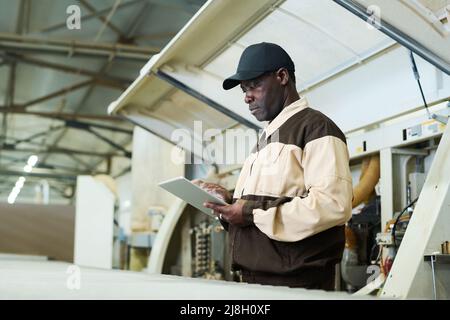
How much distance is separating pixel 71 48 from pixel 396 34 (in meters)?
4.61

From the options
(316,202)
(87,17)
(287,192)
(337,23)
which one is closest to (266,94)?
(287,192)

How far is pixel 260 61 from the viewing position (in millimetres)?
1732

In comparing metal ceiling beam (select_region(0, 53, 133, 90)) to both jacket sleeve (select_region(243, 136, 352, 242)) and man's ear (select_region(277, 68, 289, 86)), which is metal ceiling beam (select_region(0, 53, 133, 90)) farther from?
jacket sleeve (select_region(243, 136, 352, 242))

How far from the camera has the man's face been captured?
69.3 inches

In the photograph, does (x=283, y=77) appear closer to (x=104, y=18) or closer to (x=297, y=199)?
(x=297, y=199)

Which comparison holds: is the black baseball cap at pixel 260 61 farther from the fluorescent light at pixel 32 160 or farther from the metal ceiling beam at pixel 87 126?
the fluorescent light at pixel 32 160

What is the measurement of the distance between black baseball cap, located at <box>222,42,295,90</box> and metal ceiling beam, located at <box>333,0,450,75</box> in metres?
0.29

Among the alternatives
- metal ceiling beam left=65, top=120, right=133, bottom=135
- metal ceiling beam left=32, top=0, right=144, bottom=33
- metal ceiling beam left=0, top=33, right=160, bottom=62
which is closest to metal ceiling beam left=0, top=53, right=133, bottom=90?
metal ceiling beam left=0, top=33, right=160, bottom=62

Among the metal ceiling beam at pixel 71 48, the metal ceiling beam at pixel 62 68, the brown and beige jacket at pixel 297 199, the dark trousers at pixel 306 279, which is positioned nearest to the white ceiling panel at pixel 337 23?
the brown and beige jacket at pixel 297 199

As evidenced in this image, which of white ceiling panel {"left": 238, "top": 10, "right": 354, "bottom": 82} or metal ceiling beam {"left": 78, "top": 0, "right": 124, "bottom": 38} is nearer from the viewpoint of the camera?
white ceiling panel {"left": 238, "top": 10, "right": 354, "bottom": 82}

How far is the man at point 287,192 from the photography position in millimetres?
1508

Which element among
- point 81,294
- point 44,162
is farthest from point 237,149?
point 44,162

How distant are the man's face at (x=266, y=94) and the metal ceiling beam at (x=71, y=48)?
446 cm

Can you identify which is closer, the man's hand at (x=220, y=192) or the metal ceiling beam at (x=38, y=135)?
the man's hand at (x=220, y=192)
